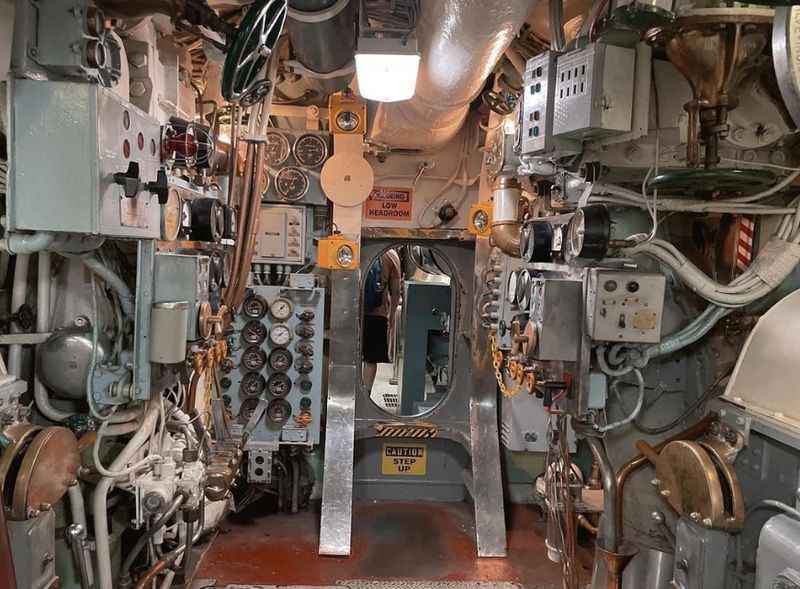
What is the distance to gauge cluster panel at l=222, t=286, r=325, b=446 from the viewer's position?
3867 mm

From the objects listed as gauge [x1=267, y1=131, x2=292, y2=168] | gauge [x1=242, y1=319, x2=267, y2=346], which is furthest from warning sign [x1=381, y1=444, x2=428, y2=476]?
gauge [x1=267, y1=131, x2=292, y2=168]

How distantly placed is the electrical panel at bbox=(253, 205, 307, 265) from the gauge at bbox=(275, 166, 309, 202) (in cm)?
9

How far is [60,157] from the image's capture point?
5.95ft

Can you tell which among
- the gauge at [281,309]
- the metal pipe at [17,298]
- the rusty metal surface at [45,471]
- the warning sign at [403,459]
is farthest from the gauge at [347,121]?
the rusty metal surface at [45,471]

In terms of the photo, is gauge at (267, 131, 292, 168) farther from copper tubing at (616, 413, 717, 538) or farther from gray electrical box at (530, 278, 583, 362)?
copper tubing at (616, 413, 717, 538)

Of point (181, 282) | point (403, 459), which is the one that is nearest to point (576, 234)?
point (181, 282)

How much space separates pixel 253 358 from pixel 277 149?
1.52m

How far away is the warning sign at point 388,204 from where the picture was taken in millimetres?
4340

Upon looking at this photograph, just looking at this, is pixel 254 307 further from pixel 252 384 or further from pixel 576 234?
pixel 576 234

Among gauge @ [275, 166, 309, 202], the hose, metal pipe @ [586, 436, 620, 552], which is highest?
gauge @ [275, 166, 309, 202]

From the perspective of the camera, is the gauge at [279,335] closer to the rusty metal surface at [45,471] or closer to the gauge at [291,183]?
the gauge at [291,183]

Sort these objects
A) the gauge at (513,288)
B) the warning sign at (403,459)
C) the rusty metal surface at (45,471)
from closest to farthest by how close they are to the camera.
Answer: the rusty metal surface at (45,471) < the gauge at (513,288) < the warning sign at (403,459)

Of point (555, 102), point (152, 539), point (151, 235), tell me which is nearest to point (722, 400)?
point (555, 102)

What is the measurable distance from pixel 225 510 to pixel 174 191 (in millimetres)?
2245
